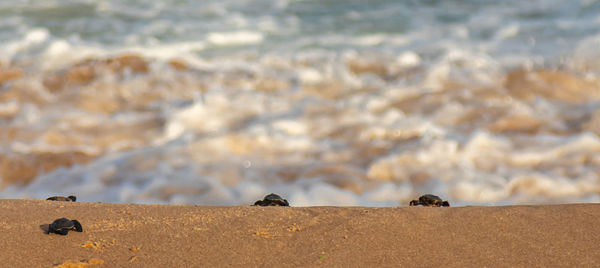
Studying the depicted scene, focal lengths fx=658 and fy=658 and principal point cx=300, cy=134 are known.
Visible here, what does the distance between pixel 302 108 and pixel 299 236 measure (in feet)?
9.22

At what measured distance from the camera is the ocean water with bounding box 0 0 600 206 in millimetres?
3803

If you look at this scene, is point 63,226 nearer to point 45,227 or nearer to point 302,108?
point 45,227

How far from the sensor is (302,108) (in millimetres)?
5062

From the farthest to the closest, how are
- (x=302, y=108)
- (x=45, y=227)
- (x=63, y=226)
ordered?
(x=302, y=108) < (x=45, y=227) < (x=63, y=226)

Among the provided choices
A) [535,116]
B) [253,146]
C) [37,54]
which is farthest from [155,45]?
[535,116]

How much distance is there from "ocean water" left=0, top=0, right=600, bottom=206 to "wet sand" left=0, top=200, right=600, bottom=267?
1.03 m

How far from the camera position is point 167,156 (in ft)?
13.5

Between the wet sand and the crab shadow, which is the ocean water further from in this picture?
the crab shadow

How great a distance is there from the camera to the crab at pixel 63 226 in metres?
2.22

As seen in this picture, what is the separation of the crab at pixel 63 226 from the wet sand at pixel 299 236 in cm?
2

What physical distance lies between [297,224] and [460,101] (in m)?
3.05

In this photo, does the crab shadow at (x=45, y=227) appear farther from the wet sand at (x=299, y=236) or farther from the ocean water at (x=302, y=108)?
the ocean water at (x=302, y=108)

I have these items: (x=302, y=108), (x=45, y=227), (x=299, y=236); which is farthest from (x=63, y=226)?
(x=302, y=108)

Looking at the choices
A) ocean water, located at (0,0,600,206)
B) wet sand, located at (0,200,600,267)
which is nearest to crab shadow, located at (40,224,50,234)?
wet sand, located at (0,200,600,267)
